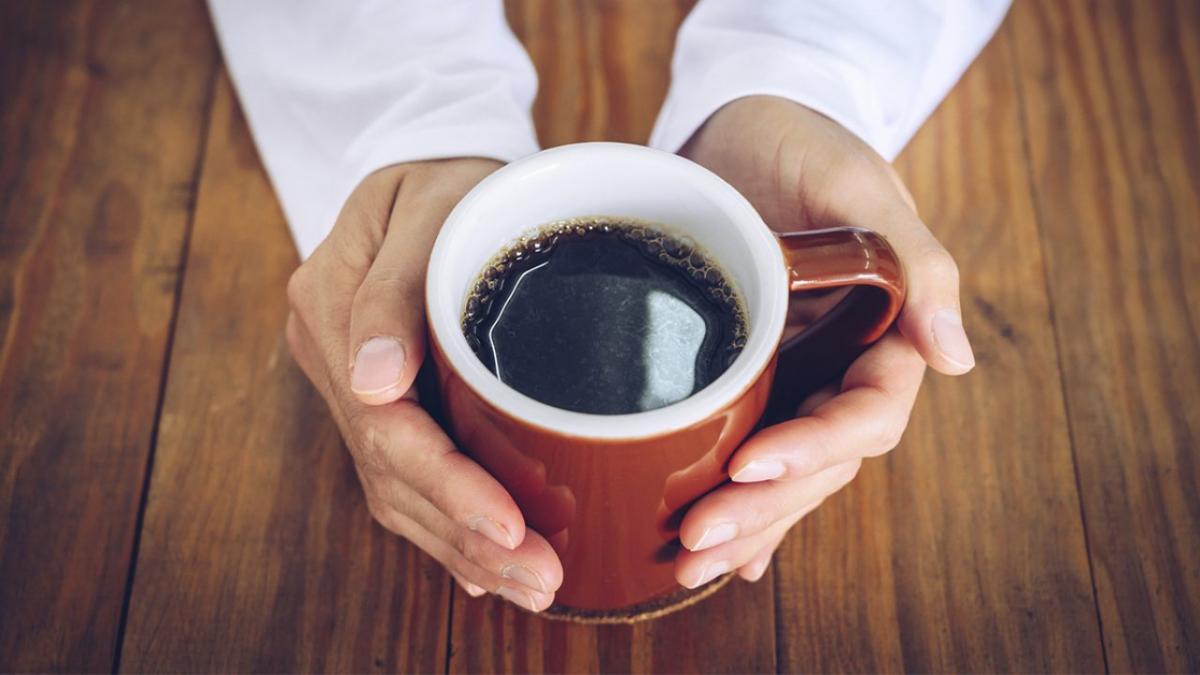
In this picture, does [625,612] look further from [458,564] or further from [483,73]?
[483,73]

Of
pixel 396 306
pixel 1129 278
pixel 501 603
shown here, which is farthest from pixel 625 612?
pixel 1129 278

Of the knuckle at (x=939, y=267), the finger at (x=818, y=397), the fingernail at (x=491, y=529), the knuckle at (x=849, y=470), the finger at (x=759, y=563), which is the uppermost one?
the knuckle at (x=939, y=267)

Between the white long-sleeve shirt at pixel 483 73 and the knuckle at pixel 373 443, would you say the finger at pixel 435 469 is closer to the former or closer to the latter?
the knuckle at pixel 373 443

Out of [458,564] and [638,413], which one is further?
[458,564]

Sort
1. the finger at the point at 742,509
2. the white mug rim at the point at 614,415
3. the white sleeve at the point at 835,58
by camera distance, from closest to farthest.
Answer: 1. the white mug rim at the point at 614,415
2. the finger at the point at 742,509
3. the white sleeve at the point at 835,58

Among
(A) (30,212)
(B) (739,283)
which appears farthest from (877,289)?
(A) (30,212)

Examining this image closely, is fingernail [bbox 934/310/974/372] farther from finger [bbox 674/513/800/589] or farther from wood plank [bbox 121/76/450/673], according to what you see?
wood plank [bbox 121/76/450/673]

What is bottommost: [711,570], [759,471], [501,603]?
[501,603]

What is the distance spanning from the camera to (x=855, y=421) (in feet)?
2.04

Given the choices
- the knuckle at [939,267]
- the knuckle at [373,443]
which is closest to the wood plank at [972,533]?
the knuckle at [939,267]

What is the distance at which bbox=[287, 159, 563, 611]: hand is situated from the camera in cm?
57

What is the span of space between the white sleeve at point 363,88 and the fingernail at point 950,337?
346mm

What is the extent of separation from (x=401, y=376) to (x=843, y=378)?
31 cm

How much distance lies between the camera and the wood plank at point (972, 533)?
728mm
